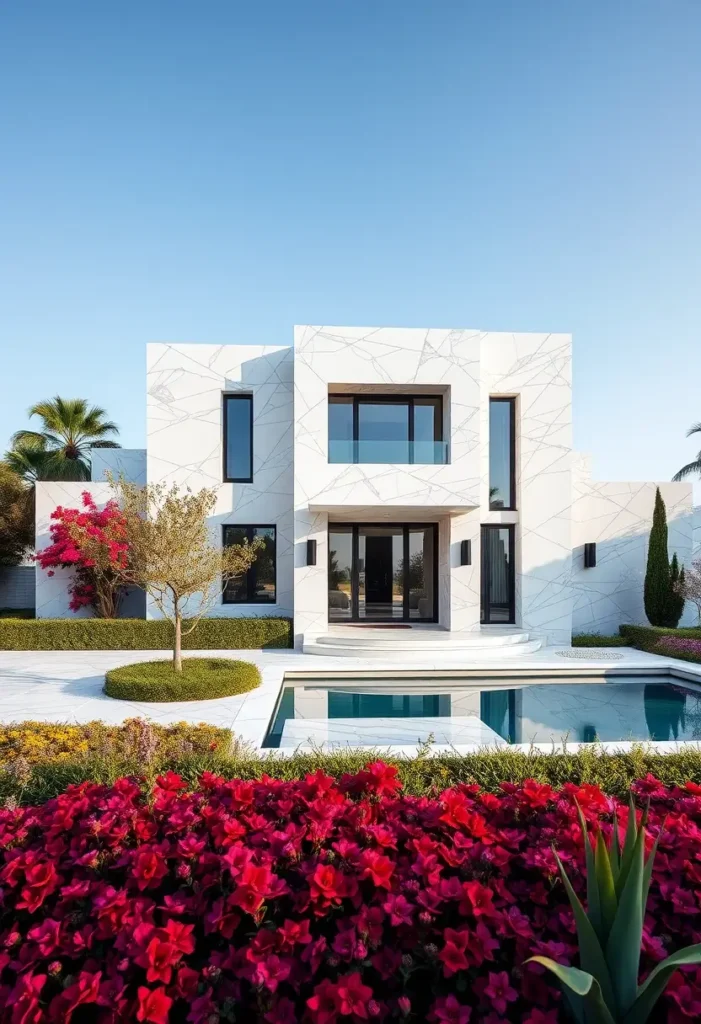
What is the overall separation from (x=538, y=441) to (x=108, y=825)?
14.2 metres

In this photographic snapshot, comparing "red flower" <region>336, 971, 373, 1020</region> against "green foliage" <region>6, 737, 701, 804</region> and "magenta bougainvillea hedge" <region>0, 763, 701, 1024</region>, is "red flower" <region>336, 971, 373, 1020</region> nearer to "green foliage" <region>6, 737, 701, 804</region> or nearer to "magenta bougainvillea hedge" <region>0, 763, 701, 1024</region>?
"magenta bougainvillea hedge" <region>0, 763, 701, 1024</region>

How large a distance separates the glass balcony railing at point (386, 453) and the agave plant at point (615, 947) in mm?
11977

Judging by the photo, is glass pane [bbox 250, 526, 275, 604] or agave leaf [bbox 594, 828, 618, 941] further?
glass pane [bbox 250, 526, 275, 604]

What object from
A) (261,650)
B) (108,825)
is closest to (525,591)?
(261,650)

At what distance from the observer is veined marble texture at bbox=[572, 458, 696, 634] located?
15.3m

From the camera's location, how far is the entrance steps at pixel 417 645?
12477 millimetres

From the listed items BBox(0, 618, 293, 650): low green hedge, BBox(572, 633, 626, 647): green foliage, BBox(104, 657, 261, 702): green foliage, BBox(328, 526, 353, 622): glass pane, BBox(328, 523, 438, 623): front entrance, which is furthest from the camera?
BBox(328, 523, 438, 623): front entrance

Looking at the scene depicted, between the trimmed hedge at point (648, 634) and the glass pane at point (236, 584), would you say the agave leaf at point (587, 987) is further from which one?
the glass pane at point (236, 584)

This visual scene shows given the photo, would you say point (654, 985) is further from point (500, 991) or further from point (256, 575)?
point (256, 575)

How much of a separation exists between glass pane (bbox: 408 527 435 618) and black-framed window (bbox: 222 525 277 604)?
3.89 m

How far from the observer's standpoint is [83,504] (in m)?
14.8

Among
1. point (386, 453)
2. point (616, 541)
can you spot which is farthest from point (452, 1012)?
point (616, 541)

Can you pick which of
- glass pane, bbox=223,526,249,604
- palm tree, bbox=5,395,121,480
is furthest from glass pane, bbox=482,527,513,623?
palm tree, bbox=5,395,121,480

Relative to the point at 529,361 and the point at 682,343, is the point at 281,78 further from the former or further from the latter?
the point at 682,343
